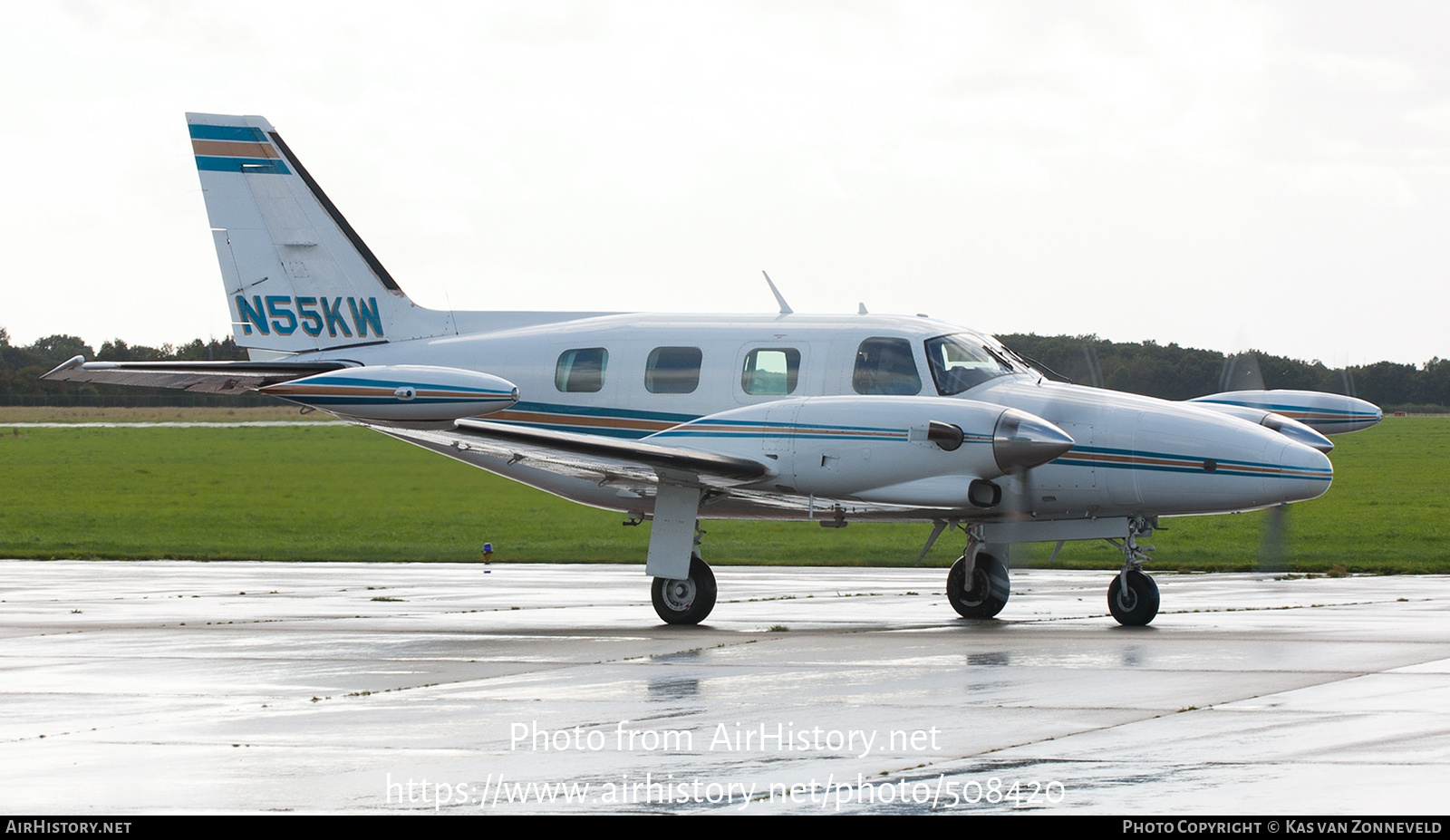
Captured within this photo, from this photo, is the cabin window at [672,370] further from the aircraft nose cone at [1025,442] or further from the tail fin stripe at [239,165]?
the tail fin stripe at [239,165]

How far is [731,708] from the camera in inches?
408

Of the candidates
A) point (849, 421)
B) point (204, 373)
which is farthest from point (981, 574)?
point (204, 373)

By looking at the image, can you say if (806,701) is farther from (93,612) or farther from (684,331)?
(93,612)

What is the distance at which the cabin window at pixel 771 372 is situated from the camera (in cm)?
1719

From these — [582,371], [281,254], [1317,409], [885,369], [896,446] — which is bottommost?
[896,446]

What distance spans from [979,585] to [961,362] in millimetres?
2362

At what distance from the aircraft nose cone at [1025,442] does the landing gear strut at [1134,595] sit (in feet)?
5.68

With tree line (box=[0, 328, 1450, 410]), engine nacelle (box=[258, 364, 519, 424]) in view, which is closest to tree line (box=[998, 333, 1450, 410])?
tree line (box=[0, 328, 1450, 410])

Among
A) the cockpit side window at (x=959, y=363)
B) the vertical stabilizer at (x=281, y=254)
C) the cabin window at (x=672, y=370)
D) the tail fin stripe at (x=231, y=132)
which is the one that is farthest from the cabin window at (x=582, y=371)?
the tail fin stripe at (x=231, y=132)

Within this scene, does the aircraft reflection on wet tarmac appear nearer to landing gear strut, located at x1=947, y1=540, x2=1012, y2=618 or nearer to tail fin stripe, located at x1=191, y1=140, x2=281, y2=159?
landing gear strut, located at x1=947, y1=540, x2=1012, y2=618

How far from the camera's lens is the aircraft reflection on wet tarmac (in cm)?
755

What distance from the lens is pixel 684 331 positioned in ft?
58.6

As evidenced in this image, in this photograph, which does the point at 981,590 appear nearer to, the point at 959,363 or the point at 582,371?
the point at 959,363
